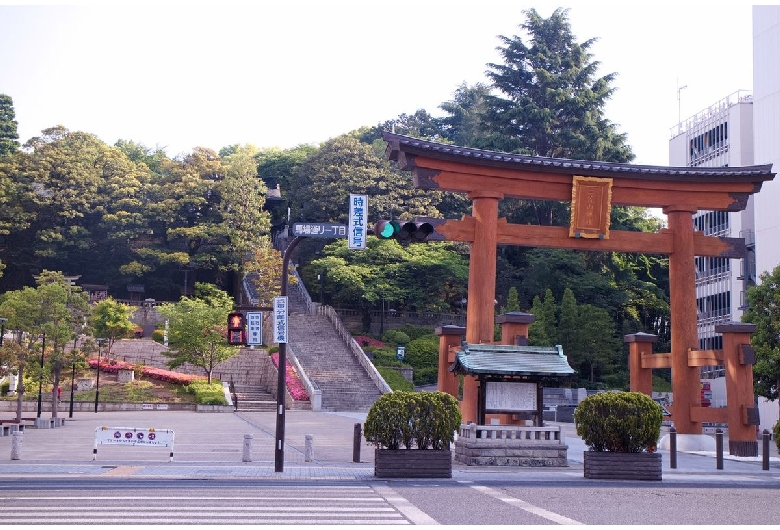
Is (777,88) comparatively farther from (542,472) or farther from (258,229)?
(258,229)

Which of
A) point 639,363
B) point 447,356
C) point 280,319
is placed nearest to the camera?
point 280,319

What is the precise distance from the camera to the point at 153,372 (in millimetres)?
57000

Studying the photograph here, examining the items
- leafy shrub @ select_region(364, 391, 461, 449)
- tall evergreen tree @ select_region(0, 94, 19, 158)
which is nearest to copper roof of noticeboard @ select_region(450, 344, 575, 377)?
leafy shrub @ select_region(364, 391, 461, 449)

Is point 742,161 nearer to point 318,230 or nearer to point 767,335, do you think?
point 767,335

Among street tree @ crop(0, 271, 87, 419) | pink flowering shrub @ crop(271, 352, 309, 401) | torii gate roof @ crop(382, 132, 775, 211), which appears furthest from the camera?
pink flowering shrub @ crop(271, 352, 309, 401)

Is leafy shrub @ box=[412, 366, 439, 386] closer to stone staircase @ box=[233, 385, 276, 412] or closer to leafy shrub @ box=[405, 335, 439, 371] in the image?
leafy shrub @ box=[405, 335, 439, 371]

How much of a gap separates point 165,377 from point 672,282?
3629 cm

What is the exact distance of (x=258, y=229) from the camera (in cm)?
7281

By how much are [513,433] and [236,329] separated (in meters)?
7.87

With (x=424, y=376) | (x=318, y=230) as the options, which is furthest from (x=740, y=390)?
(x=424, y=376)

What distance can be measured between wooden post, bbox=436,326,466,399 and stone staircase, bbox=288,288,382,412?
79.3ft

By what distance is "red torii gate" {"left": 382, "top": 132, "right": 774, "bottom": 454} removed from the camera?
2791cm

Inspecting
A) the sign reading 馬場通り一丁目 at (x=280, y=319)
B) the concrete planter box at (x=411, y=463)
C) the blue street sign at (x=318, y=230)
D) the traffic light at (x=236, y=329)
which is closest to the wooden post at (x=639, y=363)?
the concrete planter box at (x=411, y=463)

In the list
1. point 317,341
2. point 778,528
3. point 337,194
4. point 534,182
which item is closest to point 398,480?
point 778,528
